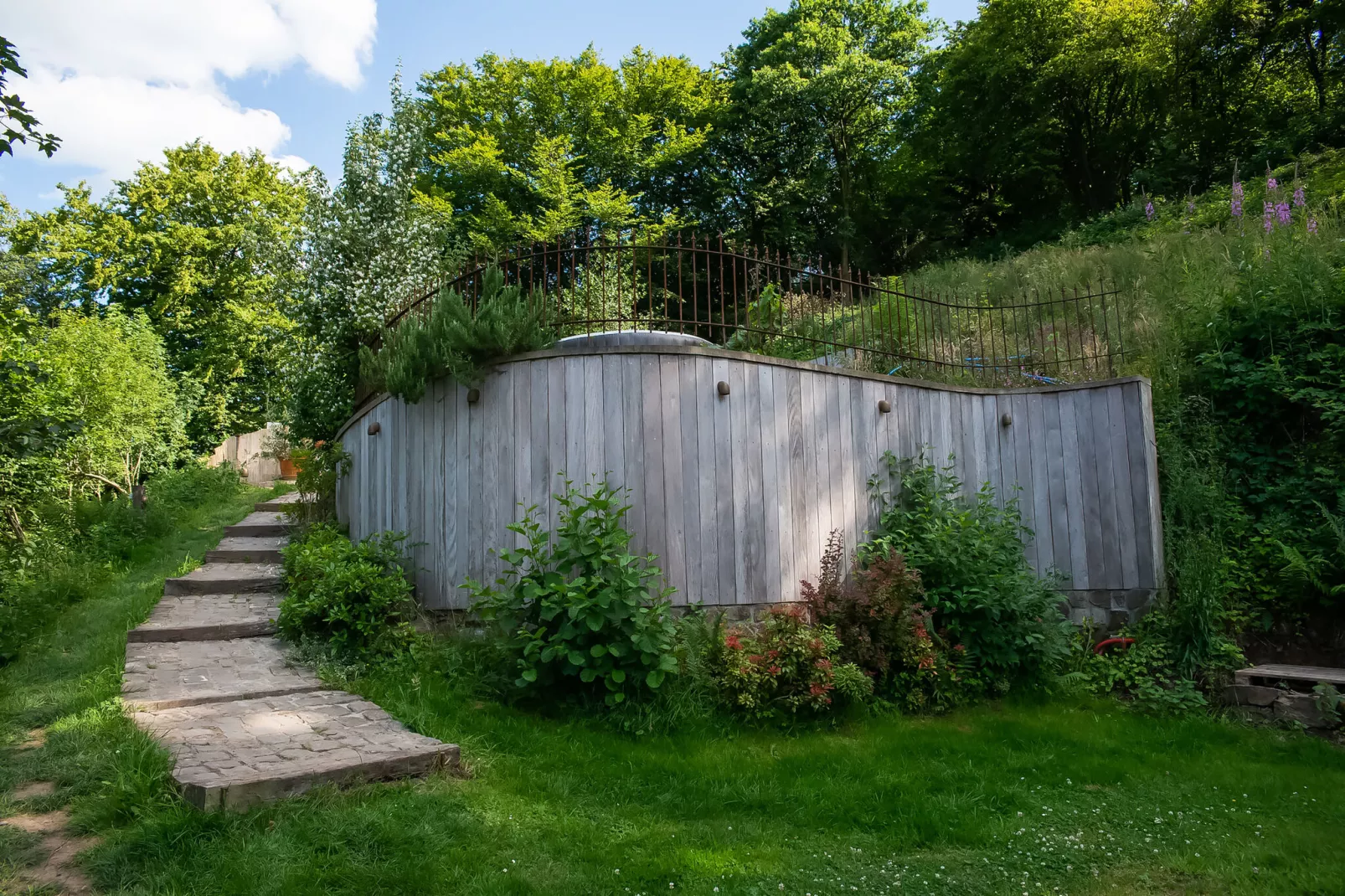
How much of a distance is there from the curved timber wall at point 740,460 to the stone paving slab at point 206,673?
3.35 feet

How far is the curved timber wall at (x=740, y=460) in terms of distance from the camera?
498 cm

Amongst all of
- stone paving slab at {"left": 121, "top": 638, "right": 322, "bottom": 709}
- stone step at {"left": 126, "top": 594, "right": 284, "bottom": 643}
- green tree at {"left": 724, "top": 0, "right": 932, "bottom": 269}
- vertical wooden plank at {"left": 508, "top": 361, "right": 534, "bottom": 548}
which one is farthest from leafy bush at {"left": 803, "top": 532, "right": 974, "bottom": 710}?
green tree at {"left": 724, "top": 0, "right": 932, "bottom": 269}

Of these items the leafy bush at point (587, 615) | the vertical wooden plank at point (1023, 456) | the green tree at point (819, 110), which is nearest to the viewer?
the leafy bush at point (587, 615)

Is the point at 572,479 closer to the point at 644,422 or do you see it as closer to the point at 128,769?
the point at 644,422

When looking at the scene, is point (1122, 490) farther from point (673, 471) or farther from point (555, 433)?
point (555, 433)

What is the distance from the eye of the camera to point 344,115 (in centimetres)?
951

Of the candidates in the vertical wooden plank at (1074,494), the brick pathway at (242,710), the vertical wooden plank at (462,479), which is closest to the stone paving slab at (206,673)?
the brick pathway at (242,710)

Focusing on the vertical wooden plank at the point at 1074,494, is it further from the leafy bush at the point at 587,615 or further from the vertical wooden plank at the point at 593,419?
the vertical wooden plank at the point at 593,419

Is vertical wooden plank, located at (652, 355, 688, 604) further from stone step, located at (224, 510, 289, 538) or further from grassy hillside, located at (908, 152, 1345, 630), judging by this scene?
stone step, located at (224, 510, 289, 538)

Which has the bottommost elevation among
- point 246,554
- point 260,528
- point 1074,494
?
point 246,554

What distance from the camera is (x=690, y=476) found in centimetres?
504

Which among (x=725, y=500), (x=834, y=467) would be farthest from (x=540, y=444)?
(x=834, y=467)

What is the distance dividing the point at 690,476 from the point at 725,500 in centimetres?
29

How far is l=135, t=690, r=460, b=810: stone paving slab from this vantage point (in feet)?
9.74
